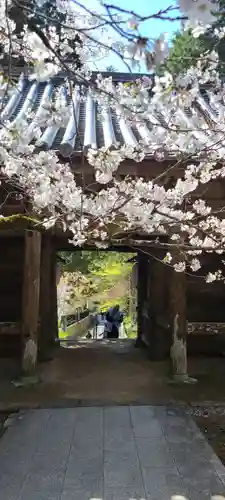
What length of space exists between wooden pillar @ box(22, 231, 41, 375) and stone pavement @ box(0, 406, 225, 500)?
0.98m

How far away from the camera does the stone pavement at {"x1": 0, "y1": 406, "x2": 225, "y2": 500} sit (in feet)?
10.0

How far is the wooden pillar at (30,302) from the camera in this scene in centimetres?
552

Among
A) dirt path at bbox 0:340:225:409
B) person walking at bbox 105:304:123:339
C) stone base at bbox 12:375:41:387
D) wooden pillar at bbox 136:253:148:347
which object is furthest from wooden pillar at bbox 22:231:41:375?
person walking at bbox 105:304:123:339

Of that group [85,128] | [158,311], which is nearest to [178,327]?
[158,311]

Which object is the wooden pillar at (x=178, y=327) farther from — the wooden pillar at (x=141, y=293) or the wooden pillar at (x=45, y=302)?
the wooden pillar at (x=141, y=293)

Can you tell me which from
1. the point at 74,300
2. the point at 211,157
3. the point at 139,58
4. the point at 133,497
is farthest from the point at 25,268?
the point at 74,300

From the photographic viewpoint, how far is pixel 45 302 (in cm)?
723

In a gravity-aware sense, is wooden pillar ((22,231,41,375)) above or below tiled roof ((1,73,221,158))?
below

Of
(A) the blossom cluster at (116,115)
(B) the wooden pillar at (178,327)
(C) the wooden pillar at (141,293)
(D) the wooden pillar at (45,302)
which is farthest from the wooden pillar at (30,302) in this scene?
(C) the wooden pillar at (141,293)

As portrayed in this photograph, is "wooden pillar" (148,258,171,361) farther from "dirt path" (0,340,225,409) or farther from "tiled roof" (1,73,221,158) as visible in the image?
"tiled roof" (1,73,221,158)

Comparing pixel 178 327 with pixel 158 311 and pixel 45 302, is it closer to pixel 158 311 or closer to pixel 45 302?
pixel 158 311

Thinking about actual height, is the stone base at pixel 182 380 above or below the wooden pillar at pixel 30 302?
below

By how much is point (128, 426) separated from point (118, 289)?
426 inches

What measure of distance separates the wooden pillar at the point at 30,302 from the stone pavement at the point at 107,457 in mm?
981
